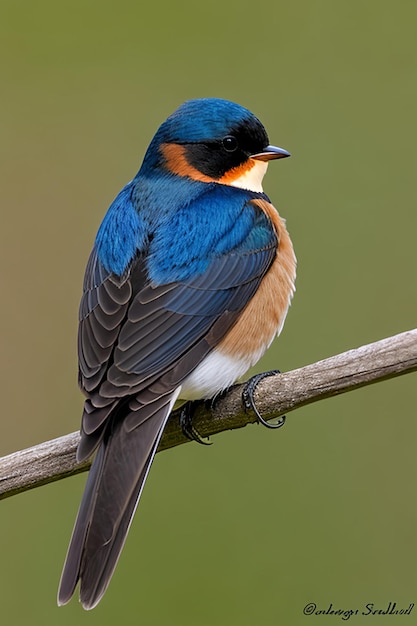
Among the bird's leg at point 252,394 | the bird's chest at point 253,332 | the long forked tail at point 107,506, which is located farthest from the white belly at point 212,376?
the long forked tail at point 107,506

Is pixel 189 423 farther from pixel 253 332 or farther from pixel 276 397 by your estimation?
pixel 276 397

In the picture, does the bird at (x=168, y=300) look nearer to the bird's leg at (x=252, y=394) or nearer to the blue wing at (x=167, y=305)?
the blue wing at (x=167, y=305)

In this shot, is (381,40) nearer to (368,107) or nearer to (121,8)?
(368,107)

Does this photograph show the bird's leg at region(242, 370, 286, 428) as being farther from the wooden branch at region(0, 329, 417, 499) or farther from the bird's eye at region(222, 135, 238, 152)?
the bird's eye at region(222, 135, 238, 152)

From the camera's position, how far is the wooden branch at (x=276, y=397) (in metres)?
4.10

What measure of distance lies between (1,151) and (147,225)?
9.99 ft

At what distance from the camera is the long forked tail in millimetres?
4156

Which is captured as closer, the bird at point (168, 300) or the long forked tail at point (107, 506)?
the long forked tail at point (107, 506)

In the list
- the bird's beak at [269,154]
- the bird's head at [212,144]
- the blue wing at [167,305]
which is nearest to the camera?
the blue wing at [167,305]

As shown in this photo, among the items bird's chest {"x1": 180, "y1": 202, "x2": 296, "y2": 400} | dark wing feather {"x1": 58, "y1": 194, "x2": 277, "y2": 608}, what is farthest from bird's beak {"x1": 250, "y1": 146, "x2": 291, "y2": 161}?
dark wing feather {"x1": 58, "y1": 194, "x2": 277, "y2": 608}

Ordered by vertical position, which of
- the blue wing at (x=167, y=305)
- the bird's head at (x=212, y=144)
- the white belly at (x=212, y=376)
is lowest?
the white belly at (x=212, y=376)

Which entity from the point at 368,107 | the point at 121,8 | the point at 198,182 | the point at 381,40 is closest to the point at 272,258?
the point at 198,182

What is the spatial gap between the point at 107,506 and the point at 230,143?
181 cm

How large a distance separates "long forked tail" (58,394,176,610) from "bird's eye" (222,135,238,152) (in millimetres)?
1416
